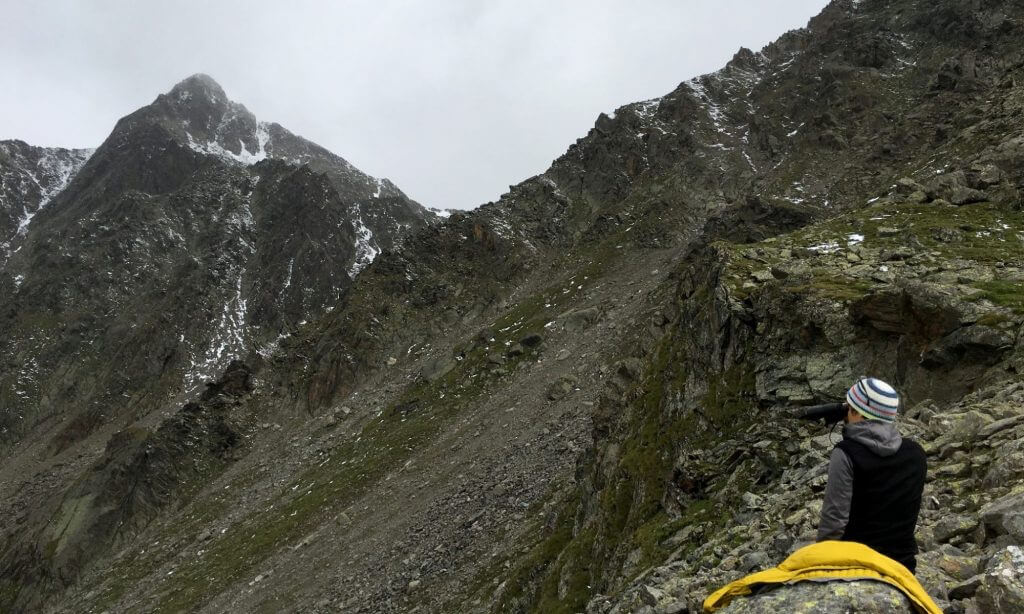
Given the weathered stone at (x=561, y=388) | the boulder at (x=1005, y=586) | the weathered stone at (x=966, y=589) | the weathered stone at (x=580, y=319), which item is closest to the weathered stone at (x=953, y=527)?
the weathered stone at (x=966, y=589)

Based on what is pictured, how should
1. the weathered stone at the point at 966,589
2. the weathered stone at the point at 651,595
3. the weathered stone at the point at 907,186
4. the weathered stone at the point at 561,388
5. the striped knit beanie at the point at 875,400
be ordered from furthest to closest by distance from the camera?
the weathered stone at the point at 561,388, the weathered stone at the point at 907,186, the weathered stone at the point at 651,595, the striped knit beanie at the point at 875,400, the weathered stone at the point at 966,589

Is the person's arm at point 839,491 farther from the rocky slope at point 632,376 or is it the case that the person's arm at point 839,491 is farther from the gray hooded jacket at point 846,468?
the rocky slope at point 632,376

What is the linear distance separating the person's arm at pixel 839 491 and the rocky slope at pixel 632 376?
126 cm

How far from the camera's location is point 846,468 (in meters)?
6.46

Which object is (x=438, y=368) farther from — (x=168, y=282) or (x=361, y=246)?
(x=168, y=282)

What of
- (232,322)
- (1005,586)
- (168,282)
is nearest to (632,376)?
(1005,586)

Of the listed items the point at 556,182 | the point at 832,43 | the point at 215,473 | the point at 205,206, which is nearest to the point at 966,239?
the point at 215,473

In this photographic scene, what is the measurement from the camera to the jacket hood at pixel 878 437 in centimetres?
634

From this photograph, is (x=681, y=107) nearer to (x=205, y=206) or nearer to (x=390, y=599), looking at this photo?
(x=390, y=599)

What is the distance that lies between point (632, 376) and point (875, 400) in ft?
90.8

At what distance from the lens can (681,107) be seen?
343 feet

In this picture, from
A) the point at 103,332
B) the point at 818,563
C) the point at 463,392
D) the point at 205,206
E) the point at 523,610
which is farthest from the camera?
the point at 205,206

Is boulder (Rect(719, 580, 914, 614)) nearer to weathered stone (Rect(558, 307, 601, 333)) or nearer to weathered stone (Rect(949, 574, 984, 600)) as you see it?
weathered stone (Rect(949, 574, 984, 600))

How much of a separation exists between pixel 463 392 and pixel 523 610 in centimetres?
3865
